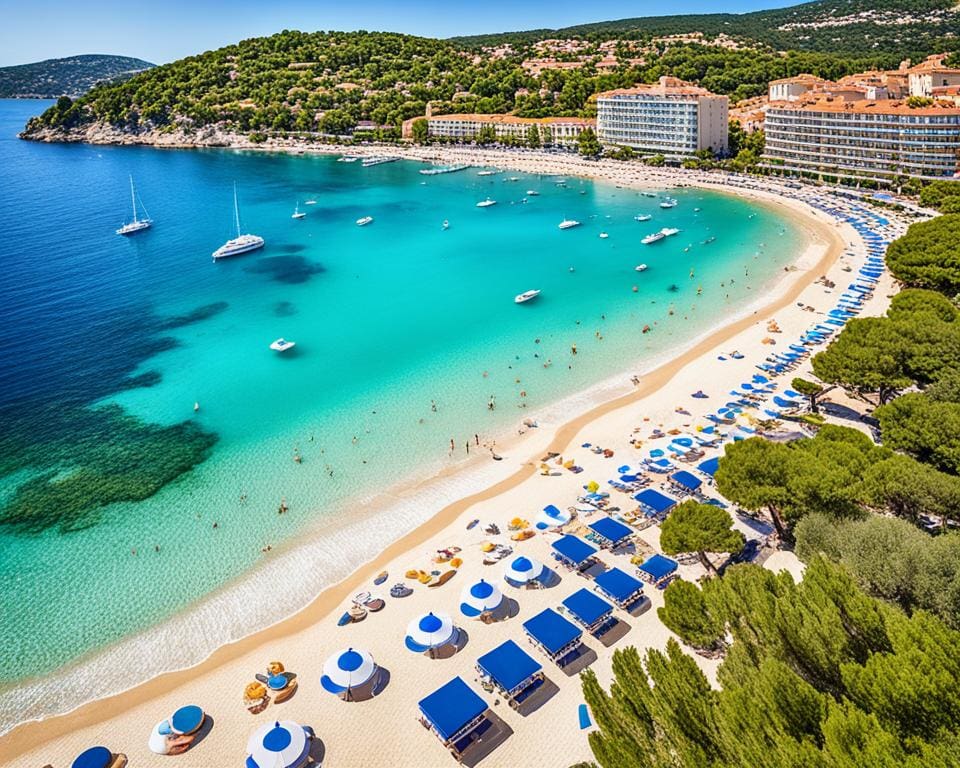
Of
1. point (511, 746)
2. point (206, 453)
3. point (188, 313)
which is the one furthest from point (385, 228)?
point (511, 746)

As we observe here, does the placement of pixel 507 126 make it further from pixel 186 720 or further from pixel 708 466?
pixel 186 720

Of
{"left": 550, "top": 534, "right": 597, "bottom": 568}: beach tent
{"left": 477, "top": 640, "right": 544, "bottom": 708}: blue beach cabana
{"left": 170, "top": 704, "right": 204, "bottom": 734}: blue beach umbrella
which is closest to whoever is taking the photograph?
{"left": 170, "top": 704, "right": 204, "bottom": 734}: blue beach umbrella

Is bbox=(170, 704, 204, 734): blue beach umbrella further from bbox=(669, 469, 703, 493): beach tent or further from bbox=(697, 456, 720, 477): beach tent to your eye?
bbox=(697, 456, 720, 477): beach tent

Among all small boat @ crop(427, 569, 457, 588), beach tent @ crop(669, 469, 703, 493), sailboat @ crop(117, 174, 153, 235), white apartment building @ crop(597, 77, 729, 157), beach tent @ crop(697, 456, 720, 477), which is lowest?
small boat @ crop(427, 569, 457, 588)

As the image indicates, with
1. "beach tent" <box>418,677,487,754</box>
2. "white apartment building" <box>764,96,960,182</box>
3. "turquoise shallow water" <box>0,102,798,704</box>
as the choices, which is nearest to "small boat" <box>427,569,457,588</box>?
"turquoise shallow water" <box>0,102,798,704</box>

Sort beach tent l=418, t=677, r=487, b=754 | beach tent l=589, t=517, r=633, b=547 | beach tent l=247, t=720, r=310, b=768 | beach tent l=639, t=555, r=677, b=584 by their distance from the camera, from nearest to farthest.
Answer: beach tent l=247, t=720, r=310, b=768 → beach tent l=418, t=677, r=487, b=754 → beach tent l=639, t=555, r=677, b=584 → beach tent l=589, t=517, r=633, b=547

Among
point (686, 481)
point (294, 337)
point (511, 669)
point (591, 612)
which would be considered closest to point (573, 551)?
point (591, 612)

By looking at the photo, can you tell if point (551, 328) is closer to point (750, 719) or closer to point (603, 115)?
point (750, 719)

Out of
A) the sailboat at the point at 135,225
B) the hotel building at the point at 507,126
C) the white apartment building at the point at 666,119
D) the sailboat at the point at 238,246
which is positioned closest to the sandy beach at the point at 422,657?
the sailboat at the point at 238,246
